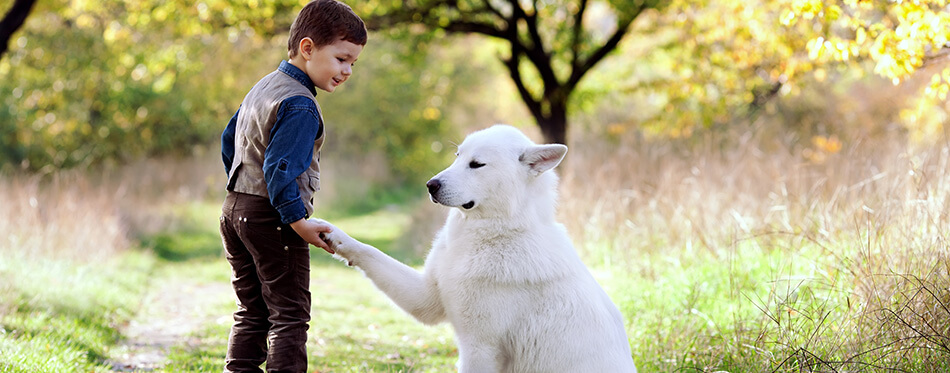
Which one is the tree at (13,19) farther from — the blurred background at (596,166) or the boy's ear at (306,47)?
the boy's ear at (306,47)

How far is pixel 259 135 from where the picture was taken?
314cm

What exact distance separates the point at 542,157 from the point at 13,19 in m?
8.17

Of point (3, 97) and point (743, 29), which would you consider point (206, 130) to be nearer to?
point (3, 97)

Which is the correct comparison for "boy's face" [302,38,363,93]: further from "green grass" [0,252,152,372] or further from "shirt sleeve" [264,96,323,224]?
"green grass" [0,252,152,372]

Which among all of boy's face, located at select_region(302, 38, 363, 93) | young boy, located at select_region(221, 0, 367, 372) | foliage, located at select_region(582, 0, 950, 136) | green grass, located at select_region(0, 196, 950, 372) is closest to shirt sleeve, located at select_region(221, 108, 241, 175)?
young boy, located at select_region(221, 0, 367, 372)

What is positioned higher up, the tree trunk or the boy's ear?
the boy's ear

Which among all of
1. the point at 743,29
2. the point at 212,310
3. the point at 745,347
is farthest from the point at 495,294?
the point at 743,29

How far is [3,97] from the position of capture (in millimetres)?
14109

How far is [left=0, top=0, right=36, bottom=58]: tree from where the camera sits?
8781 millimetres

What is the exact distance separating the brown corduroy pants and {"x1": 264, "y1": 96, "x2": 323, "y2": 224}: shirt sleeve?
17 centimetres

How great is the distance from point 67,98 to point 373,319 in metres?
10.8

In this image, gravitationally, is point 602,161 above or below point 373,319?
above

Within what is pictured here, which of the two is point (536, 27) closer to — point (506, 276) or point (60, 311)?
point (60, 311)

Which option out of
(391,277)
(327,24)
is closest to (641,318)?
(391,277)
